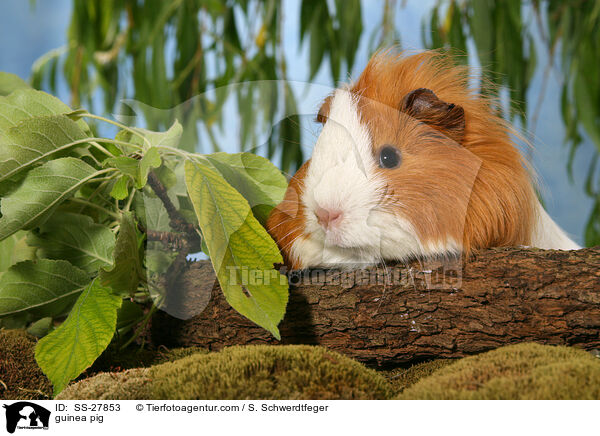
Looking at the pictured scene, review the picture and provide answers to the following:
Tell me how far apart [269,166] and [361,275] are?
14 centimetres

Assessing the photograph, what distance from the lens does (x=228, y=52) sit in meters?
0.88

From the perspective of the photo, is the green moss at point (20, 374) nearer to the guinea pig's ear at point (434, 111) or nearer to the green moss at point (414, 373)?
the green moss at point (414, 373)

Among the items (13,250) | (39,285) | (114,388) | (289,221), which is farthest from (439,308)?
(13,250)

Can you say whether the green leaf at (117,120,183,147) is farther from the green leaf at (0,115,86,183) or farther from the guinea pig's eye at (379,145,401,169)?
the guinea pig's eye at (379,145,401,169)

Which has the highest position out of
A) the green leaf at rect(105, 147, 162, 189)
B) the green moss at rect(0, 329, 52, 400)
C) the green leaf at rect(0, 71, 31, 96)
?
the green leaf at rect(0, 71, 31, 96)

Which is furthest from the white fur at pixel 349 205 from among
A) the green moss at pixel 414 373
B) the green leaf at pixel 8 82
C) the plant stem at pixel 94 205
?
the green leaf at pixel 8 82

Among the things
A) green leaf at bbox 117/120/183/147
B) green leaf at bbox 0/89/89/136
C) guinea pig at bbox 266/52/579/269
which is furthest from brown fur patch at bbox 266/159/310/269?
green leaf at bbox 0/89/89/136

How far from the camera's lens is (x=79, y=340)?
1.49 ft

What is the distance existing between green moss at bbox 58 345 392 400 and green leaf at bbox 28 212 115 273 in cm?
16

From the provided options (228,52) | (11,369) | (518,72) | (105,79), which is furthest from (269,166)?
(105,79)

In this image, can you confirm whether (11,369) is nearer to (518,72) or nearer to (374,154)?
(374,154)

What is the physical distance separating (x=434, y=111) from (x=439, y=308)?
190 millimetres

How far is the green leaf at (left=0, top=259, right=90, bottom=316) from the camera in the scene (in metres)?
0.50

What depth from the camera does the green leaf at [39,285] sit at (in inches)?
19.6
